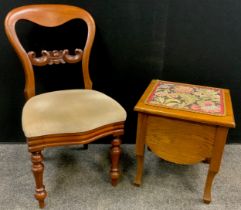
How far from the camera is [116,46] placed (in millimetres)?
1566

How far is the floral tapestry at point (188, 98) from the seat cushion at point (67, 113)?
0.64 feet

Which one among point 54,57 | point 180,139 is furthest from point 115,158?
point 54,57

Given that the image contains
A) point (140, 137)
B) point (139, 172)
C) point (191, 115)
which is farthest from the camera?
point (139, 172)

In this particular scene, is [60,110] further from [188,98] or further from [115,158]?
[188,98]

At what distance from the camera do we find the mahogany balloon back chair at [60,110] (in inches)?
45.6

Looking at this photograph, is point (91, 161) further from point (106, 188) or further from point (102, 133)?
point (102, 133)

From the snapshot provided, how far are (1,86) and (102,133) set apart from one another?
0.75 meters

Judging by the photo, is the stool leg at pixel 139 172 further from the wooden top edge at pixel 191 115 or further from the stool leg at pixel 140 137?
the wooden top edge at pixel 191 115

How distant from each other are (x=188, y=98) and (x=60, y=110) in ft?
1.94

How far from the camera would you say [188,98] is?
52.1 inches

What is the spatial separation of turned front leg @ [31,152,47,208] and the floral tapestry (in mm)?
529

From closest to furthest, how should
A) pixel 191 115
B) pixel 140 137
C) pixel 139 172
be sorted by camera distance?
pixel 191 115 → pixel 140 137 → pixel 139 172

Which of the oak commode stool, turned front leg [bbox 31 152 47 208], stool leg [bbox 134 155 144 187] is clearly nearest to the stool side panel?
the oak commode stool

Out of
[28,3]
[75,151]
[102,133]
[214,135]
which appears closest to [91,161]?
[75,151]
